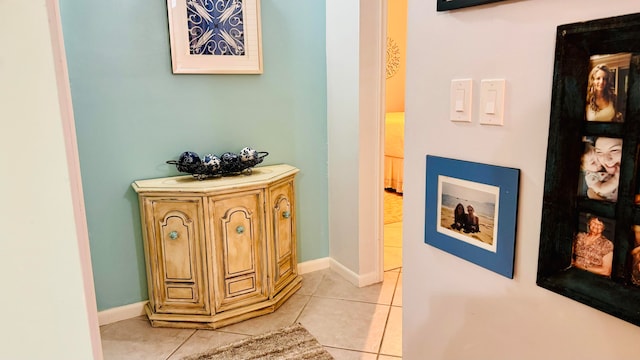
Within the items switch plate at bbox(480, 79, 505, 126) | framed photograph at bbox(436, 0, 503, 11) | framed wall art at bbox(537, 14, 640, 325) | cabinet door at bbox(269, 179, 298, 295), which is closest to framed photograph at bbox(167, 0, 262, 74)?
cabinet door at bbox(269, 179, 298, 295)

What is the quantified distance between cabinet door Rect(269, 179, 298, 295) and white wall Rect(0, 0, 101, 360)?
1779mm

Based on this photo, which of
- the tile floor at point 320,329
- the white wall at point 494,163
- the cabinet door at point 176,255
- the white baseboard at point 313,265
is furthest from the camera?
the white baseboard at point 313,265

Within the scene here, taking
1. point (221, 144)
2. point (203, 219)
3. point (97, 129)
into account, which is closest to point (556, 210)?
point (203, 219)

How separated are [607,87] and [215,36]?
213cm

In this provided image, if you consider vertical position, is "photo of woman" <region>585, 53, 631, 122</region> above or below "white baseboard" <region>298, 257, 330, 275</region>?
above

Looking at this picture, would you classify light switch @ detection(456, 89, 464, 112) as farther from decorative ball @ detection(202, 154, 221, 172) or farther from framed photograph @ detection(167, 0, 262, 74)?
framed photograph @ detection(167, 0, 262, 74)

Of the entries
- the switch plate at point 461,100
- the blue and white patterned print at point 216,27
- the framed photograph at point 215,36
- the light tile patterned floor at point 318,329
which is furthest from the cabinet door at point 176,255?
the switch plate at point 461,100

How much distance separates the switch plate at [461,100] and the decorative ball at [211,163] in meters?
1.55

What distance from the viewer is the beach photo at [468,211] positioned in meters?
1.17

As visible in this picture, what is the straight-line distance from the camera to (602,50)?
2.93ft

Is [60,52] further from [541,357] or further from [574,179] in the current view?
[541,357]

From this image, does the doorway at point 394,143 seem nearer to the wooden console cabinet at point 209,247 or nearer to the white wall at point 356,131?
the white wall at point 356,131

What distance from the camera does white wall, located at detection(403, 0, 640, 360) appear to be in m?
1.00

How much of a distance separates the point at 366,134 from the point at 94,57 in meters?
1.60
